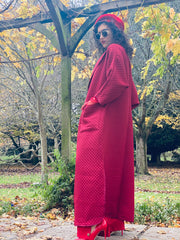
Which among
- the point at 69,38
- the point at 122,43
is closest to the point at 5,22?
the point at 69,38

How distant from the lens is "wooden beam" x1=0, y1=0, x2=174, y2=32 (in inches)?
157

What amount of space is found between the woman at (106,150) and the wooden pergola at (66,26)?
154 cm

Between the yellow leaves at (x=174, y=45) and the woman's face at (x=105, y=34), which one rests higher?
the yellow leaves at (x=174, y=45)

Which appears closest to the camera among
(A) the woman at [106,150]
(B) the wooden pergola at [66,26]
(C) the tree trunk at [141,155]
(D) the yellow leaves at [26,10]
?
(A) the woman at [106,150]

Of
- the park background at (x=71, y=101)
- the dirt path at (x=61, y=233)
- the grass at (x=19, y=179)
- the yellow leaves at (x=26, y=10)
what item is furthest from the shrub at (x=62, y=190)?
the grass at (x=19, y=179)

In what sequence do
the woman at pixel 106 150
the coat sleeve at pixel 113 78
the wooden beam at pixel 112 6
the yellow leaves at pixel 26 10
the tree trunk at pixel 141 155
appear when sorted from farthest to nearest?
the tree trunk at pixel 141 155
the yellow leaves at pixel 26 10
the wooden beam at pixel 112 6
the coat sleeve at pixel 113 78
the woman at pixel 106 150

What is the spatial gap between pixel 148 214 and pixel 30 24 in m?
3.55

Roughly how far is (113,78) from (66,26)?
243 cm

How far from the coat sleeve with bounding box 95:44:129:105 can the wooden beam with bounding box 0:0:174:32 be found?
143cm

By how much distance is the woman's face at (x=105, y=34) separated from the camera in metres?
2.78

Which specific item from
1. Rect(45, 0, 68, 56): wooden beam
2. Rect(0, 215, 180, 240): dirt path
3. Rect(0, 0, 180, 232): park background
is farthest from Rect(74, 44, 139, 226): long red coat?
Rect(45, 0, 68, 56): wooden beam

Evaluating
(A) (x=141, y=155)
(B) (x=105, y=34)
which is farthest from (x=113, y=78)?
(A) (x=141, y=155)

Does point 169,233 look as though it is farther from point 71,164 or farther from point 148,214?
point 71,164

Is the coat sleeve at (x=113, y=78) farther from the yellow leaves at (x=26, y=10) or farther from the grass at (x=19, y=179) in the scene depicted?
the grass at (x=19, y=179)
